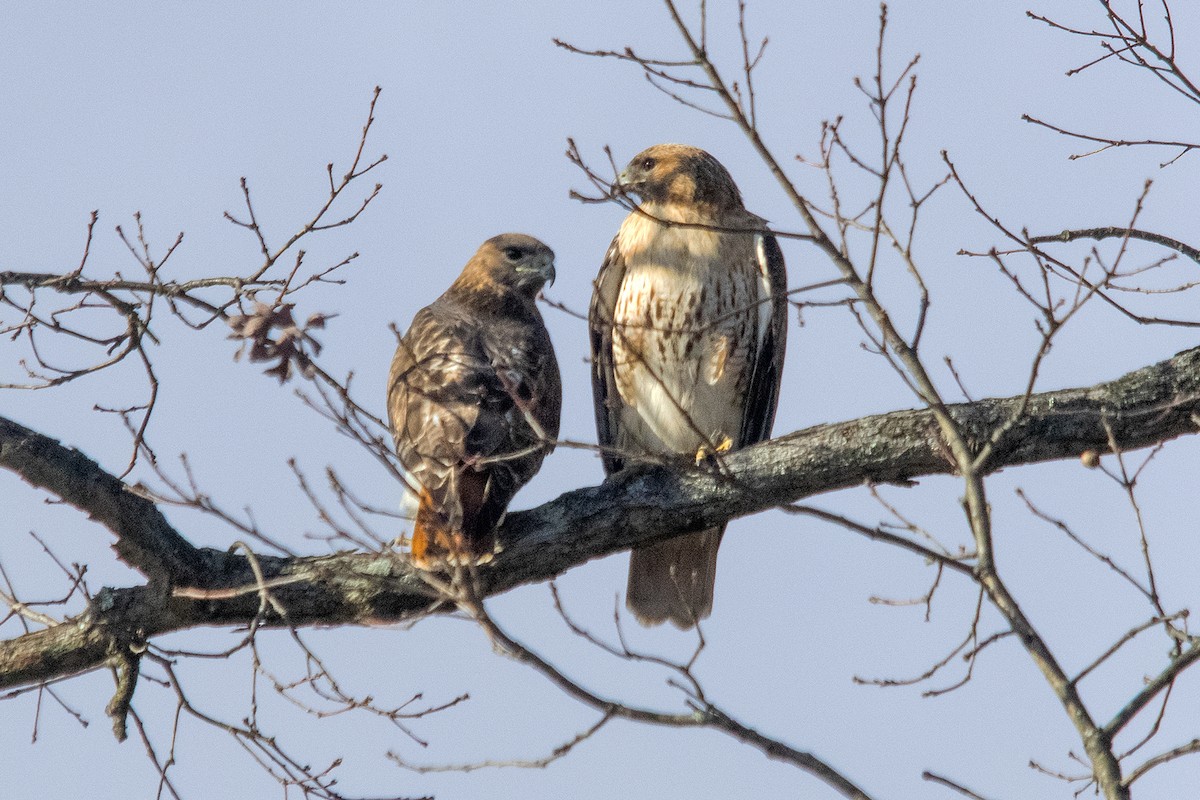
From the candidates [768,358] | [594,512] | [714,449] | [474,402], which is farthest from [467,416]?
[768,358]

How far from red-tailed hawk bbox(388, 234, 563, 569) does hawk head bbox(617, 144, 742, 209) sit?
54cm

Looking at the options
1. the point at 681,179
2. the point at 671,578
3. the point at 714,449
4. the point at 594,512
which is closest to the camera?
the point at 714,449

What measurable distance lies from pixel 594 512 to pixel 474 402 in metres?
0.59

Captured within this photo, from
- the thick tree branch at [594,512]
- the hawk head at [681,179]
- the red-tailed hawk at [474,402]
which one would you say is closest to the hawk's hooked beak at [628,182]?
the hawk head at [681,179]

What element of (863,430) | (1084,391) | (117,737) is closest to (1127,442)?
(1084,391)

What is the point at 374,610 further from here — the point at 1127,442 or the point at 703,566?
the point at 1127,442

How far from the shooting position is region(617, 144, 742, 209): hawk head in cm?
638

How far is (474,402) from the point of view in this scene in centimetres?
497

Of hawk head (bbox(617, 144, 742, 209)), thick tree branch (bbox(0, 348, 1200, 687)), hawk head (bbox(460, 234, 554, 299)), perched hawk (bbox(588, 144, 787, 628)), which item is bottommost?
thick tree branch (bbox(0, 348, 1200, 687))

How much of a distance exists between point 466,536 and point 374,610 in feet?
1.30

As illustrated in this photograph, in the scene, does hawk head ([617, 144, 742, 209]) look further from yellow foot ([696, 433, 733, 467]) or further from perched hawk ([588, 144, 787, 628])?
yellow foot ([696, 433, 733, 467])

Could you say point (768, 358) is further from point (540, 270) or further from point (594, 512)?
point (594, 512)

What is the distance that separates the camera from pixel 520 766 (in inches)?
141

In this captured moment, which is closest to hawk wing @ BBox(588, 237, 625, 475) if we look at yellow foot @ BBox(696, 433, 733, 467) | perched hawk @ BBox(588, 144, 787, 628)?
perched hawk @ BBox(588, 144, 787, 628)
